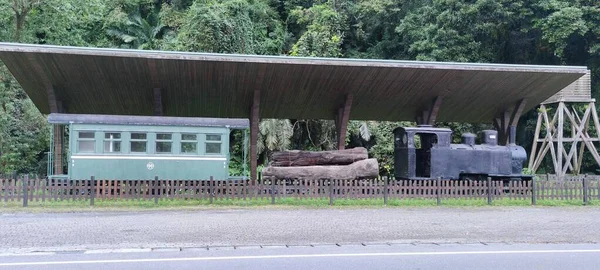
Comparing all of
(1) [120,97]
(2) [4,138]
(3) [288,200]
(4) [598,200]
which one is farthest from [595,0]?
(2) [4,138]

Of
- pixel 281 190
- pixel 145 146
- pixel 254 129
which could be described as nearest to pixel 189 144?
pixel 145 146

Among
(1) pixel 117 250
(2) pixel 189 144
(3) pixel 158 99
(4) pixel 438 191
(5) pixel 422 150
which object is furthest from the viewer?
(5) pixel 422 150

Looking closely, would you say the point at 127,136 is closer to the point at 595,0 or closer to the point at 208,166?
the point at 208,166

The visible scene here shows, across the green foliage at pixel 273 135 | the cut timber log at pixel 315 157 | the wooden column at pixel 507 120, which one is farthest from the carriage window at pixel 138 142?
the wooden column at pixel 507 120

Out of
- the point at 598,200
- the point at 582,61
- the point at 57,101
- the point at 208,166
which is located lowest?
the point at 598,200

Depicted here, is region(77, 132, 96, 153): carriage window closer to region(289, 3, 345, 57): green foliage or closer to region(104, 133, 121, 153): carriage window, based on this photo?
region(104, 133, 121, 153): carriage window

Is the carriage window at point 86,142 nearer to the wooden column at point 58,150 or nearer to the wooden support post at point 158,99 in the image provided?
the wooden column at point 58,150

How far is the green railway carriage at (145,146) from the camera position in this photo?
59.4ft

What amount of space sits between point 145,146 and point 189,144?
4.85 feet

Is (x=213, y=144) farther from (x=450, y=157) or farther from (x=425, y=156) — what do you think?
(x=450, y=157)

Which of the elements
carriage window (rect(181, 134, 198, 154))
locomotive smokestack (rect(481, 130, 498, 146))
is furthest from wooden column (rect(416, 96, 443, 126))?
carriage window (rect(181, 134, 198, 154))

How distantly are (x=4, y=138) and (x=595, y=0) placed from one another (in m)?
34.4

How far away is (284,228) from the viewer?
40.5ft

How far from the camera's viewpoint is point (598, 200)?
19.2 m
